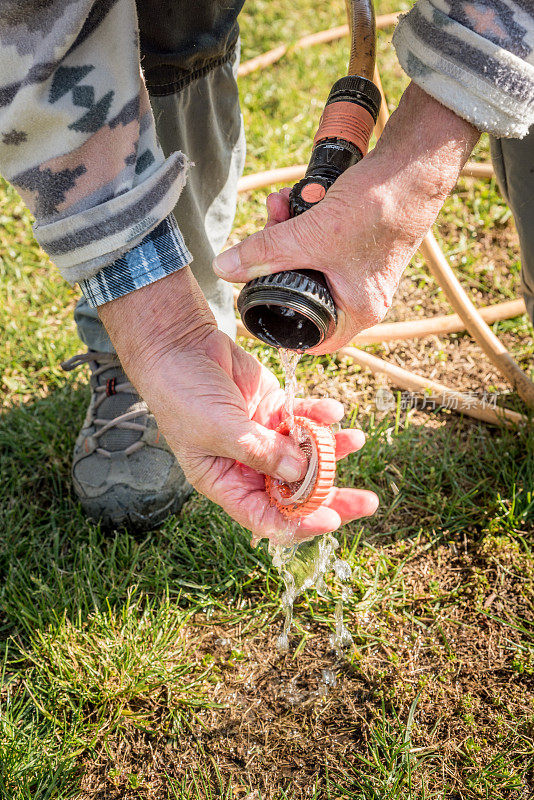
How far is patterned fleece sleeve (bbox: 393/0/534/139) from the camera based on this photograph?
120cm

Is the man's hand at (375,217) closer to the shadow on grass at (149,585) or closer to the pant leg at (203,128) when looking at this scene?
the pant leg at (203,128)

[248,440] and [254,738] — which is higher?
[248,440]

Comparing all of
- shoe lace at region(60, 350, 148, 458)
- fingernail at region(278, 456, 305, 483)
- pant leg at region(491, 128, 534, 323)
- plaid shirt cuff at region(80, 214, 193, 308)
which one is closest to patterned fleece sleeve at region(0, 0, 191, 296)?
plaid shirt cuff at region(80, 214, 193, 308)

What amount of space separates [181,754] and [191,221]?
1.49 meters

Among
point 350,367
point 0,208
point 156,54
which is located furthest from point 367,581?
point 0,208

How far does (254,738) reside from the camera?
5.35ft

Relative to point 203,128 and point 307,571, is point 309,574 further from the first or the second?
point 203,128

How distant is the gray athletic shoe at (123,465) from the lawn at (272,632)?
7 cm

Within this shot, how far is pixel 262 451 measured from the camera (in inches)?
56.5

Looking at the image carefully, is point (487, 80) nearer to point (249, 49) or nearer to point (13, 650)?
point (13, 650)

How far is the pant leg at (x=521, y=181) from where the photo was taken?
6.24 ft

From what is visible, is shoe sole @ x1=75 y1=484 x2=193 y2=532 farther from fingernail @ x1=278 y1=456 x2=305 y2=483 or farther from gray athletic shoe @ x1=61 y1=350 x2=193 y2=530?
fingernail @ x1=278 y1=456 x2=305 y2=483

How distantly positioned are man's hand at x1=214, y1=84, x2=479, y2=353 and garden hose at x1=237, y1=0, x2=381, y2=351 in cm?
5

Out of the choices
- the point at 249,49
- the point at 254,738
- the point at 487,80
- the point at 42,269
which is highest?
the point at 487,80
